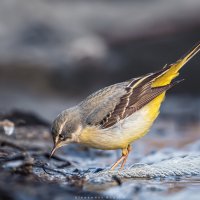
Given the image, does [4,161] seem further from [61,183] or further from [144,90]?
[144,90]

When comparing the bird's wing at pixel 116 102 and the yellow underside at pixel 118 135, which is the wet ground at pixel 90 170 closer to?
the yellow underside at pixel 118 135

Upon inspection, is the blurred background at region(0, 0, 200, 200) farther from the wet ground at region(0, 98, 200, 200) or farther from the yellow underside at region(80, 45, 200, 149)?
→ the yellow underside at region(80, 45, 200, 149)

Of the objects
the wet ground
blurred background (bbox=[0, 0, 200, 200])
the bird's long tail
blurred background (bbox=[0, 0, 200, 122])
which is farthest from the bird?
blurred background (bbox=[0, 0, 200, 122])

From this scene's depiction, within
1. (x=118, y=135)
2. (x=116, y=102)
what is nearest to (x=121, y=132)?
(x=118, y=135)

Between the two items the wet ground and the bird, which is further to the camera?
the bird

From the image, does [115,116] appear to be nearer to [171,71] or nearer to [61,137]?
[61,137]
